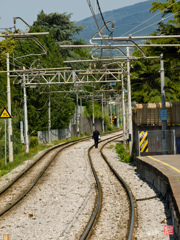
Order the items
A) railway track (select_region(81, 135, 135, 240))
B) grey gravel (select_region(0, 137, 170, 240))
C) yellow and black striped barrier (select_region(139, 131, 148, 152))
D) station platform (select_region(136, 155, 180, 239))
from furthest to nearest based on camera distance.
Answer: yellow and black striped barrier (select_region(139, 131, 148, 152)), grey gravel (select_region(0, 137, 170, 240)), station platform (select_region(136, 155, 180, 239)), railway track (select_region(81, 135, 135, 240))

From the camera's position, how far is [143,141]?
23.8 metres

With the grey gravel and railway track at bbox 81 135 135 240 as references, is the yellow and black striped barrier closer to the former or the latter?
the grey gravel

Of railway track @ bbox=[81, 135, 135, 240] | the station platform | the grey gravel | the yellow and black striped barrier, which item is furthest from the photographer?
the yellow and black striped barrier

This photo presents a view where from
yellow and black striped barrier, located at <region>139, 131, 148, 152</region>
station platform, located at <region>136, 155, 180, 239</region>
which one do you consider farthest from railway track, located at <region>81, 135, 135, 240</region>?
yellow and black striped barrier, located at <region>139, 131, 148, 152</region>

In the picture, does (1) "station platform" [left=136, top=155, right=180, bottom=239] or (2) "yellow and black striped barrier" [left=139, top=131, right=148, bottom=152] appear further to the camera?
(2) "yellow and black striped barrier" [left=139, top=131, right=148, bottom=152]

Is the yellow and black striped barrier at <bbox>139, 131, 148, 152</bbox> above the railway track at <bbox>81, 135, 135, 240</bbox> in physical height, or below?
above

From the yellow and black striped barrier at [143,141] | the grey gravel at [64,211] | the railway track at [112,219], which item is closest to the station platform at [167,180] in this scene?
the grey gravel at [64,211]

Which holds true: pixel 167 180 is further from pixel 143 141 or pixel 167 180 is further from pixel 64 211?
pixel 143 141

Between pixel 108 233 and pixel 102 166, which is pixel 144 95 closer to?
pixel 102 166

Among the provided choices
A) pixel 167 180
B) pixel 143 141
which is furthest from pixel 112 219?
pixel 143 141

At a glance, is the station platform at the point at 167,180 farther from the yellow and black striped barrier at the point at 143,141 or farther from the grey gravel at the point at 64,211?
the yellow and black striped barrier at the point at 143,141

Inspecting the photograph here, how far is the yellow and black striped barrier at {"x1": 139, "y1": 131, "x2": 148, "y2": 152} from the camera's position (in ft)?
77.9

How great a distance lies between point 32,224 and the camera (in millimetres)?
11133

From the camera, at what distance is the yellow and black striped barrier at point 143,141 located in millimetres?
23734
